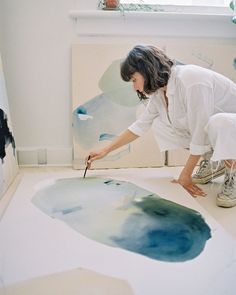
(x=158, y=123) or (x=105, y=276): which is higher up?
(x=158, y=123)

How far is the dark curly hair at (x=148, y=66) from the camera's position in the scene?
55.0 inches

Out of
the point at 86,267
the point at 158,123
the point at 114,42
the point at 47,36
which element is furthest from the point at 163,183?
the point at 47,36

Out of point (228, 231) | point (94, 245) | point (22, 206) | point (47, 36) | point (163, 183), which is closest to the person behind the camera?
point (94, 245)

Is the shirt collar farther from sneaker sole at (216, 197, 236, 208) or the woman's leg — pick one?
sneaker sole at (216, 197, 236, 208)

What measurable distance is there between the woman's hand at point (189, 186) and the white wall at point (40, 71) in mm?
756

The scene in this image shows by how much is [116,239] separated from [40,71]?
1.21 meters

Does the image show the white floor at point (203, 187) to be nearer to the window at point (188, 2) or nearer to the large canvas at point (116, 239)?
the large canvas at point (116, 239)

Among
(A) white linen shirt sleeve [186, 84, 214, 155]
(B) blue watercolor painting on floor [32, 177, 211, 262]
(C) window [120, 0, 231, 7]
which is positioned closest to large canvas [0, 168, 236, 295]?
(B) blue watercolor painting on floor [32, 177, 211, 262]

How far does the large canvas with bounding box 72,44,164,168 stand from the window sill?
0.34ft

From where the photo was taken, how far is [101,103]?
1.94m

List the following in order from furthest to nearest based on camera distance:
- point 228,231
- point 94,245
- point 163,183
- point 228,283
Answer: point 163,183
point 228,231
point 94,245
point 228,283

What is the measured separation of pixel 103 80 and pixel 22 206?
35.9 inches

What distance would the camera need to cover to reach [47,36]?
1905mm

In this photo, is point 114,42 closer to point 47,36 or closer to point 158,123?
point 47,36
